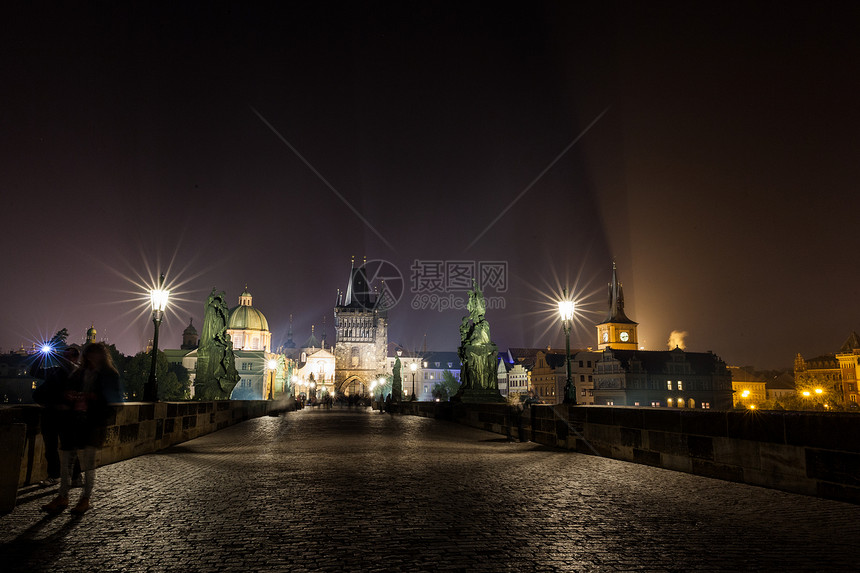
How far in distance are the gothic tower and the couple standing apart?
136 metres

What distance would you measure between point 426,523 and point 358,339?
143 m

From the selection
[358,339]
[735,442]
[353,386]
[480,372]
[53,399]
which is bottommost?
[735,442]

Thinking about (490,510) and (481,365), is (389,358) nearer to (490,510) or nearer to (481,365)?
(481,365)

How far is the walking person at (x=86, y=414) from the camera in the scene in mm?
6543

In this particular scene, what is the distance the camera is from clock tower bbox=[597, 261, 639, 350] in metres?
151

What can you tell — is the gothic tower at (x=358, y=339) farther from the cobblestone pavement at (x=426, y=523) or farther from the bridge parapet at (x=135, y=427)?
the cobblestone pavement at (x=426, y=523)

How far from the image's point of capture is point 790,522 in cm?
596

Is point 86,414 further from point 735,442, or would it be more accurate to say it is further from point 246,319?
point 246,319

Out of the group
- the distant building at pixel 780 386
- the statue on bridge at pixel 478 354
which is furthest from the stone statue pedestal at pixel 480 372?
the distant building at pixel 780 386

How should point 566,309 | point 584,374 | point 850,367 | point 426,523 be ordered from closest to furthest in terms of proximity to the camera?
point 426,523 < point 566,309 < point 584,374 < point 850,367

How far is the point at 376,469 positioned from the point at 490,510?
3898 mm

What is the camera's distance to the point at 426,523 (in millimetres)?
5895

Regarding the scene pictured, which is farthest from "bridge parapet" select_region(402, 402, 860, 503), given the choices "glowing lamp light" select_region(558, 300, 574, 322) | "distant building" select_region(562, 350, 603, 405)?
"distant building" select_region(562, 350, 603, 405)

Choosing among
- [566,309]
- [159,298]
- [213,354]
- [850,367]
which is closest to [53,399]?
[159,298]
